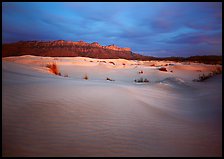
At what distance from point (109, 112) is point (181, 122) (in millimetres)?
1599

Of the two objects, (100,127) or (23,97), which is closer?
(100,127)

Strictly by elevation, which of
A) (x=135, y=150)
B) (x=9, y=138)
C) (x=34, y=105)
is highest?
(x=34, y=105)

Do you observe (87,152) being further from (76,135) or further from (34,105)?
(34,105)

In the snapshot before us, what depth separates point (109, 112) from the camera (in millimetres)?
4086

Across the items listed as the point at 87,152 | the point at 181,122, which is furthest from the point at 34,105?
the point at 181,122

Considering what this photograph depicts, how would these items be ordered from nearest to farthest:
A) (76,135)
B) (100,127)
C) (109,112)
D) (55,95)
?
(76,135)
(100,127)
(109,112)
(55,95)

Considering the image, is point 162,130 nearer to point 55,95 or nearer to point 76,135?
point 76,135

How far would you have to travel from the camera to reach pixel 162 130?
3594mm

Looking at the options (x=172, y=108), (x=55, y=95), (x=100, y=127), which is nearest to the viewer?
(x=100, y=127)

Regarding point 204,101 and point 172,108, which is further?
point 204,101

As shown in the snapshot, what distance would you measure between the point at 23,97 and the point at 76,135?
1708 mm

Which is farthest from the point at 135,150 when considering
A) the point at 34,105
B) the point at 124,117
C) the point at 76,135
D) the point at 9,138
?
the point at 34,105

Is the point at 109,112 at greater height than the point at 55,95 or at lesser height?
lesser

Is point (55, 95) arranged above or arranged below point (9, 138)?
above
